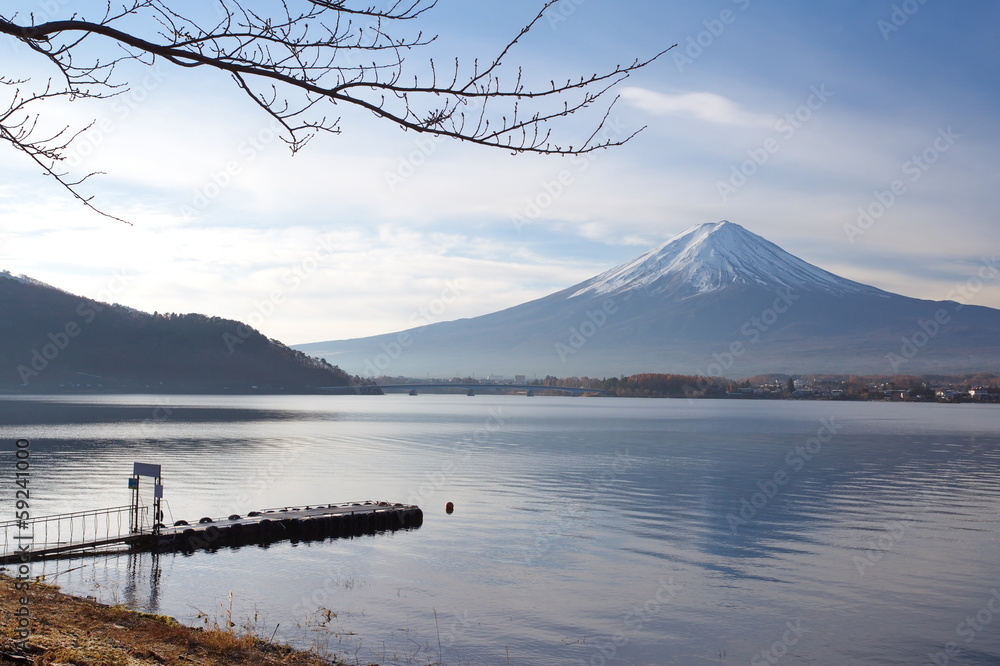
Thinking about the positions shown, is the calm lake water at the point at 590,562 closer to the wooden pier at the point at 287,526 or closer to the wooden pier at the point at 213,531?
the wooden pier at the point at 213,531

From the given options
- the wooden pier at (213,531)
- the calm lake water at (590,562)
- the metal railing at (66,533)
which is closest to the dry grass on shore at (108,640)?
the calm lake water at (590,562)

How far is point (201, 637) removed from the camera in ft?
46.8

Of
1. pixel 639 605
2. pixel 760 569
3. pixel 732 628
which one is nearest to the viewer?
pixel 732 628

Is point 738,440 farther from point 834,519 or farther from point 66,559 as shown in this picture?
point 66,559

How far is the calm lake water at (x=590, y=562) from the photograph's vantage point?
Result: 1852 cm

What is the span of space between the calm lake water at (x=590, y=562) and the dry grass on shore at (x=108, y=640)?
2716 mm

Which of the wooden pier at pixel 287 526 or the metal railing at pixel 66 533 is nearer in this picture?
the metal railing at pixel 66 533

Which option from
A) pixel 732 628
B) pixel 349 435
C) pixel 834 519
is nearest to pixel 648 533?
pixel 834 519

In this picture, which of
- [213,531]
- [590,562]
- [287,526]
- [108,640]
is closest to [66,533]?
[213,531]

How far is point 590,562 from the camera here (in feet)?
85.5

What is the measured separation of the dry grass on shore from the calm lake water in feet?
8.91

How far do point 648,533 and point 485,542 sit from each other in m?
6.60

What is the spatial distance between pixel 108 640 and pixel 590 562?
1685 centimetres

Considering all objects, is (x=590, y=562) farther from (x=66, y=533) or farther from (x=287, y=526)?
(x=66, y=533)
